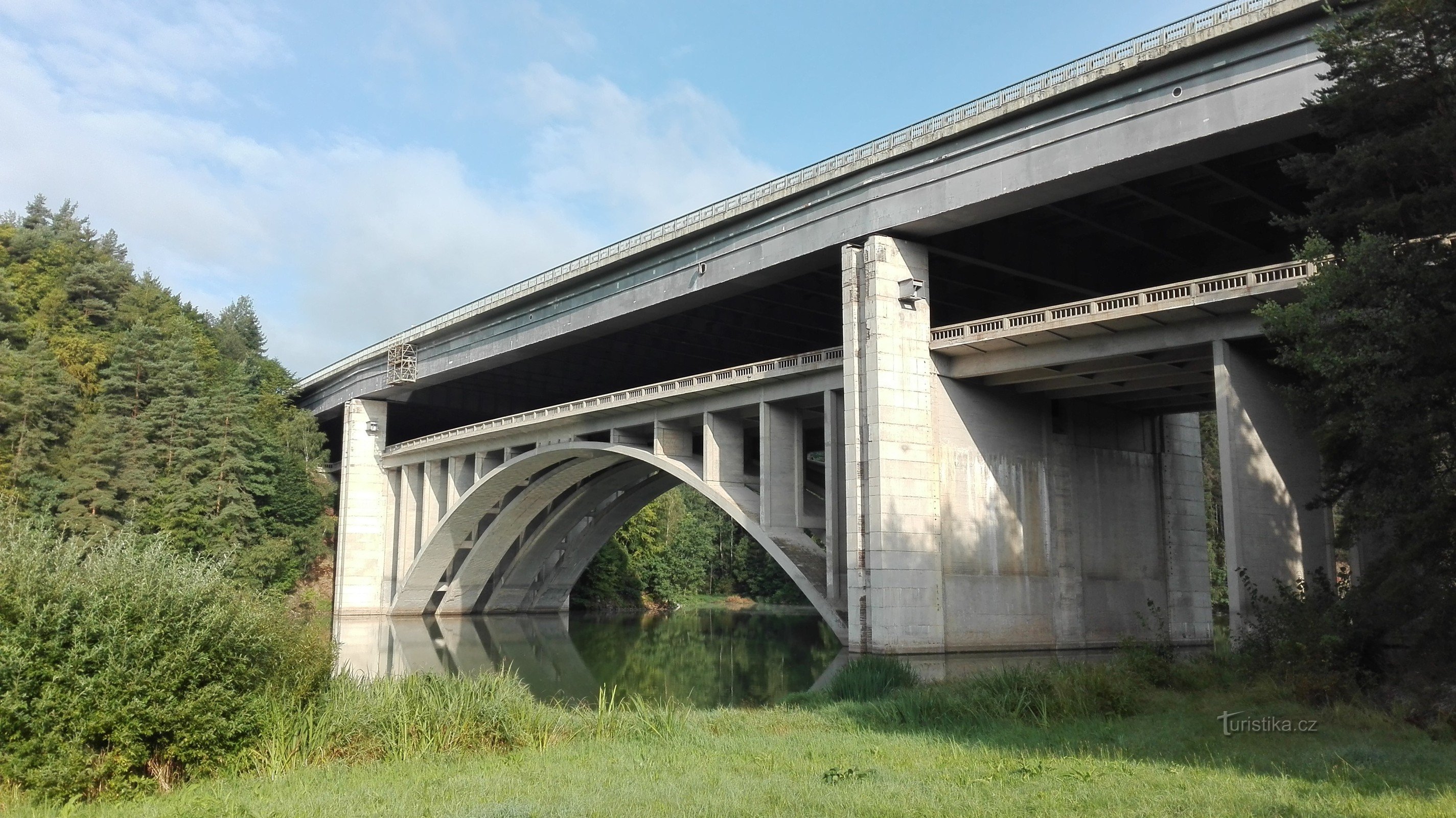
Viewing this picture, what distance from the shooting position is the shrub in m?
19.6

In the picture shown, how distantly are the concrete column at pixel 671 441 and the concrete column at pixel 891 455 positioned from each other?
11152 millimetres

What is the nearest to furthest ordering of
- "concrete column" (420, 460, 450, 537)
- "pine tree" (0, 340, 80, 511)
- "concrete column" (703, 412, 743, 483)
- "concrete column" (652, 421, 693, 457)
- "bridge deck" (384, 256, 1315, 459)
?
"bridge deck" (384, 256, 1315, 459) < "concrete column" (703, 412, 743, 483) < "concrete column" (652, 421, 693, 457) < "pine tree" (0, 340, 80, 511) < "concrete column" (420, 460, 450, 537)

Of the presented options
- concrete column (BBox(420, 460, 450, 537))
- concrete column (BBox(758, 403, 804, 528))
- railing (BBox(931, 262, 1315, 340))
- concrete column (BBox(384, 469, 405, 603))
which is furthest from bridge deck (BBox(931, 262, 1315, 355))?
concrete column (BBox(384, 469, 405, 603))

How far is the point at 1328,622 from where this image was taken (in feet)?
56.5

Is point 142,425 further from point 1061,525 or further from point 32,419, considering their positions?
point 1061,525

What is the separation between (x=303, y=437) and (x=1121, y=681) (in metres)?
60.3

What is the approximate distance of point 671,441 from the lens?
136 ft

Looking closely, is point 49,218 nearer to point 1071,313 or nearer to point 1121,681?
point 1071,313

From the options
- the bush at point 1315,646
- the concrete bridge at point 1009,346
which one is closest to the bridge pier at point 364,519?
the concrete bridge at point 1009,346

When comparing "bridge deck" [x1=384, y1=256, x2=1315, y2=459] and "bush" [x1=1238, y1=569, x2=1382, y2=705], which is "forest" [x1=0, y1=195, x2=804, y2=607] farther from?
"bush" [x1=1238, y1=569, x2=1382, y2=705]

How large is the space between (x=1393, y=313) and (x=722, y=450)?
82.8 feet

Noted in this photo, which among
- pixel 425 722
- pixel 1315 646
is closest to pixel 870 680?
pixel 1315 646

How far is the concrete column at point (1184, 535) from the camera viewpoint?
1383 inches

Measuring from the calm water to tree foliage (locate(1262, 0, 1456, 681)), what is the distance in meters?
Result: 13.6
